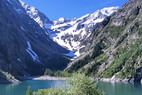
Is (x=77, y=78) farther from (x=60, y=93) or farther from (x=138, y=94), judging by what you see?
(x=138, y=94)

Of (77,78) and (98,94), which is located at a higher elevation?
(77,78)

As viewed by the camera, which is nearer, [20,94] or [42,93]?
[42,93]

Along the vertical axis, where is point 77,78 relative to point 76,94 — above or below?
above

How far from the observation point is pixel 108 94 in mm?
121250

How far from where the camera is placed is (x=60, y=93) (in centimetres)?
5297

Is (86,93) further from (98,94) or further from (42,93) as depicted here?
(42,93)

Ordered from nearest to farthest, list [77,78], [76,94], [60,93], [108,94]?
[76,94] → [77,78] → [60,93] → [108,94]

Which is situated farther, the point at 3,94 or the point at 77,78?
the point at 3,94

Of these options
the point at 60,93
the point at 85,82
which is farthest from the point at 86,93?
the point at 60,93

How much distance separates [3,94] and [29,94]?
50907 millimetres

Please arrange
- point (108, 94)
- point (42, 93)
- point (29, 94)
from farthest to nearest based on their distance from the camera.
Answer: point (108, 94), point (42, 93), point (29, 94)

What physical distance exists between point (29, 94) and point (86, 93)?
113 ft

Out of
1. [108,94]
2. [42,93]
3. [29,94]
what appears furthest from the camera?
[108,94]

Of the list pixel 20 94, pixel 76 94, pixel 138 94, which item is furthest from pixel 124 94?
pixel 76 94
